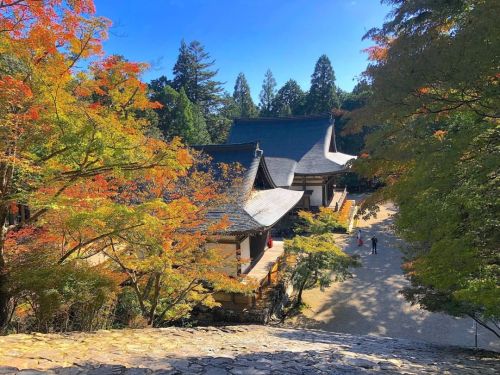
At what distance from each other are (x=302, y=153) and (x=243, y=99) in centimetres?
3829

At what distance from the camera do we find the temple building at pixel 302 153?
24156 millimetres

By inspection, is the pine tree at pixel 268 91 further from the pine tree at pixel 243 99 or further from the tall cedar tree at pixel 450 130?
the tall cedar tree at pixel 450 130

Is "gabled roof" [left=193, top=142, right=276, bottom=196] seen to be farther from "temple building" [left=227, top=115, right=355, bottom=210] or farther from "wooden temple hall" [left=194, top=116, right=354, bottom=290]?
"temple building" [left=227, top=115, right=355, bottom=210]

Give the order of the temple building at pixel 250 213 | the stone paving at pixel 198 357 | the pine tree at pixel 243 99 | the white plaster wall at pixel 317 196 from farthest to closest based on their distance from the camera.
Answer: the pine tree at pixel 243 99, the white plaster wall at pixel 317 196, the temple building at pixel 250 213, the stone paving at pixel 198 357

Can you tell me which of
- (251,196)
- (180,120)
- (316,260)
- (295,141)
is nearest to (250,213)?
(251,196)

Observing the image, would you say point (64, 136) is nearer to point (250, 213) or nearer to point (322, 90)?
point (250, 213)

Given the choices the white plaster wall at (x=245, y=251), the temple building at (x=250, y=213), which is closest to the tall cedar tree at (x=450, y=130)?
the temple building at (x=250, y=213)

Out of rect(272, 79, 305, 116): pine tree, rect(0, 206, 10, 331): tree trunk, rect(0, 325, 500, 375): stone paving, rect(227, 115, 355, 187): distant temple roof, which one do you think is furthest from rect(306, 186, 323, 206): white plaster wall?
rect(272, 79, 305, 116): pine tree

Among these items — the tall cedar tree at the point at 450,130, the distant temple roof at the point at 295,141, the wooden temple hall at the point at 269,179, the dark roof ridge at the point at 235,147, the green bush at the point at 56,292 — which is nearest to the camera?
the tall cedar tree at the point at 450,130

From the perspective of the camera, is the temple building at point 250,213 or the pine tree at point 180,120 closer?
the temple building at point 250,213

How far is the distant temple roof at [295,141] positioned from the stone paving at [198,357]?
17.6 meters

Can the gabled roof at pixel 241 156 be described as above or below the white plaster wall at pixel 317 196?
above

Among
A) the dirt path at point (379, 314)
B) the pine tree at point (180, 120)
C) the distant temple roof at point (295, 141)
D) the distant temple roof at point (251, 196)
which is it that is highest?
the pine tree at point (180, 120)

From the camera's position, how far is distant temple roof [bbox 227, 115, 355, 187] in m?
24.6
